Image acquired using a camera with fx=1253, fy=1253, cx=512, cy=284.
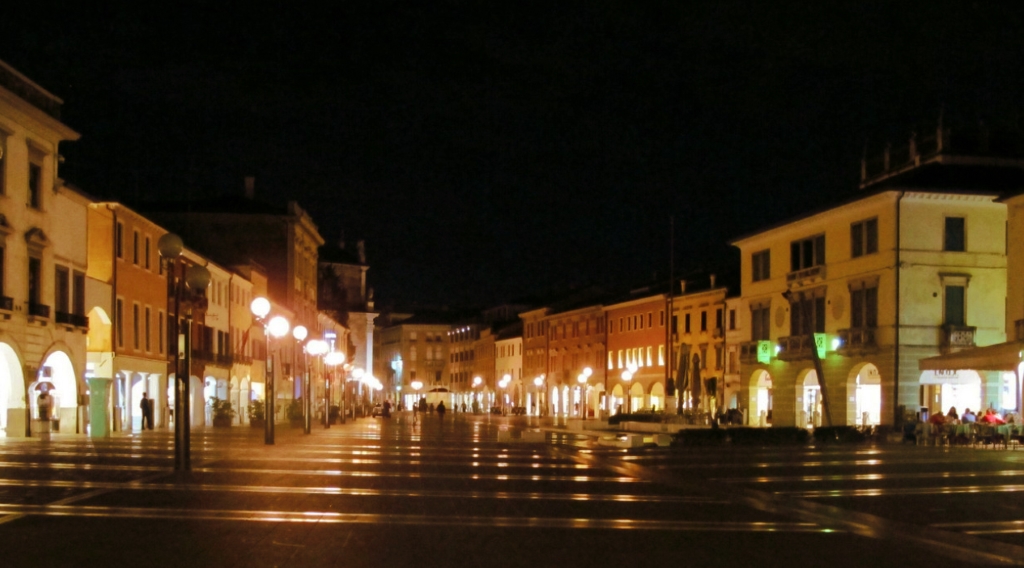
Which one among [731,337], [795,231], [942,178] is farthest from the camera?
[731,337]

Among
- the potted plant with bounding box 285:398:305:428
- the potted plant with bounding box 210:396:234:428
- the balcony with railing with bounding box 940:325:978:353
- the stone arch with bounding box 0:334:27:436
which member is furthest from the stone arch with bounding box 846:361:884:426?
the stone arch with bounding box 0:334:27:436

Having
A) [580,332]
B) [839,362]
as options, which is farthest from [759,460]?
[580,332]

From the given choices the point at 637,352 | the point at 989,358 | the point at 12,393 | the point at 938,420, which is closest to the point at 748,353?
the point at 938,420

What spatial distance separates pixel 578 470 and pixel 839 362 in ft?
101

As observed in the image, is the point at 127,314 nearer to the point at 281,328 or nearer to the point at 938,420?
the point at 281,328

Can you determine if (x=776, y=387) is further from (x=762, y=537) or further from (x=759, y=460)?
(x=762, y=537)

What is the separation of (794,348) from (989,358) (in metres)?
23.0

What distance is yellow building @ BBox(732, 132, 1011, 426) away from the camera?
50000mm

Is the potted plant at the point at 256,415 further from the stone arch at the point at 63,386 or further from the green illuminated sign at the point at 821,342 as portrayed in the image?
the green illuminated sign at the point at 821,342

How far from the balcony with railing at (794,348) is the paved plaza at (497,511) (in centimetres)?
2730

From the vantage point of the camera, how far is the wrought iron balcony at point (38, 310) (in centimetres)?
3825

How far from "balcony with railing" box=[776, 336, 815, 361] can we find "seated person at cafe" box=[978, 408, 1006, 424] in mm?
13433

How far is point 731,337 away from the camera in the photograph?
243 feet

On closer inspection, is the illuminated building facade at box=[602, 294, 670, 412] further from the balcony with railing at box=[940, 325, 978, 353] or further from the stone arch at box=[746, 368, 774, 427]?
the balcony with railing at box=[940, 325, 978, 353]
